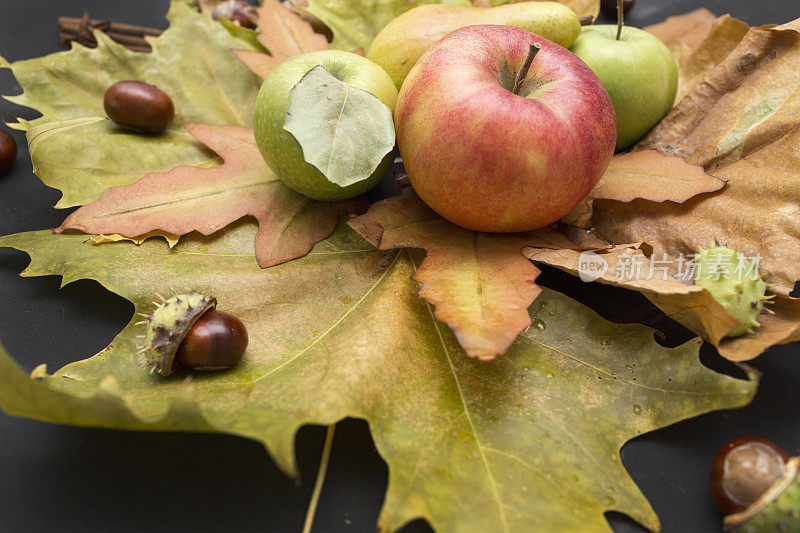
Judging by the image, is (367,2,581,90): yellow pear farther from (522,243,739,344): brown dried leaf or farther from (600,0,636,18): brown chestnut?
(600,0,636,18): brown chestnut

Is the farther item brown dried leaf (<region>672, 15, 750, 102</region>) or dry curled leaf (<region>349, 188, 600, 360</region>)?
brown dried leaf (<region>672, 15, 750, 102</region>)

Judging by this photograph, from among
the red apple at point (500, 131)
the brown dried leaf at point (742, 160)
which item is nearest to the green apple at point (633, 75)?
the brown dried leaf at point (742, 160)

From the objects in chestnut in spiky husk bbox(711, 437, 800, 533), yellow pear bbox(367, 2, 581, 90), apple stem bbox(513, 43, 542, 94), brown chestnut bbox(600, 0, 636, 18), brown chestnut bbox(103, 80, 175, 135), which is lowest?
brown chestnut bbox(600, 0, 636, 18)

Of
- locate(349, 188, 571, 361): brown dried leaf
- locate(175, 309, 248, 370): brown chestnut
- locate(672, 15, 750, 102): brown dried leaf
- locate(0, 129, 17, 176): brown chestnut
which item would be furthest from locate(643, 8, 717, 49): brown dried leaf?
locate(0, 129, 17, 176): brown chestnut

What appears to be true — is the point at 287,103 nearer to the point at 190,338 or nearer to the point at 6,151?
the point at 190,338

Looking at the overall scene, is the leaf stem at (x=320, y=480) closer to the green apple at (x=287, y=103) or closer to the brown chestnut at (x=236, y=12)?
the green apple at (x=287, y=103)

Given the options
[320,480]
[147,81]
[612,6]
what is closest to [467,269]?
[320,480]
